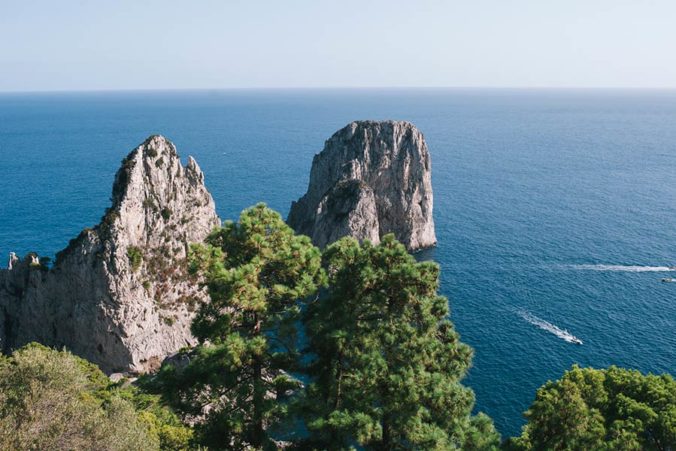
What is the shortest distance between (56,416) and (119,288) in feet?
128

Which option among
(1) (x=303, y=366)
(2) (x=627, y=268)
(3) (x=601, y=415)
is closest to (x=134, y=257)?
(1) (x=303, y=366)

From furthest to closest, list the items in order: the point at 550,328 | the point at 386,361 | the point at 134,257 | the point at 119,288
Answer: the point at 550,328, the point at 134,257, the point at 119,288, the point at 386,361

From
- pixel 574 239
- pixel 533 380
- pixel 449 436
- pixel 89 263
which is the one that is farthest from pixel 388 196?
pixel 449 436

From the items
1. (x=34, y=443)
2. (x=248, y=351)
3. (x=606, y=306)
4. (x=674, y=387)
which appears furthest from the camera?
(x=606, y=306)

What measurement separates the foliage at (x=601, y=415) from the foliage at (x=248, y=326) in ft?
53.6

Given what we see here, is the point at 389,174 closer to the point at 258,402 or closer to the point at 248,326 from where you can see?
the point at 248,326

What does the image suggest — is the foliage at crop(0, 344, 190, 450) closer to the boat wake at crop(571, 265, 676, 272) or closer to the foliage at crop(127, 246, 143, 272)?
the foliage at crop(127, 246, 143, 272)

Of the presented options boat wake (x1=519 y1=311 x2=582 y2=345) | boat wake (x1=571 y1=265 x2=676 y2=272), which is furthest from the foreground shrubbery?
boat wake (x1=571 y1=265 x2=676 y2=272)

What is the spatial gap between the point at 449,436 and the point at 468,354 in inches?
153

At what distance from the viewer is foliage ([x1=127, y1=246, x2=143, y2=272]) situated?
59.8 meters

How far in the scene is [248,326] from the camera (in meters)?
23.6

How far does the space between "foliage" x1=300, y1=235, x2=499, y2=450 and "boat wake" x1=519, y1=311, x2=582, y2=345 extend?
188 feet

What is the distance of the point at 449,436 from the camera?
2203 cm

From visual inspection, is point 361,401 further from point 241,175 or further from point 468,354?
point 241,175
